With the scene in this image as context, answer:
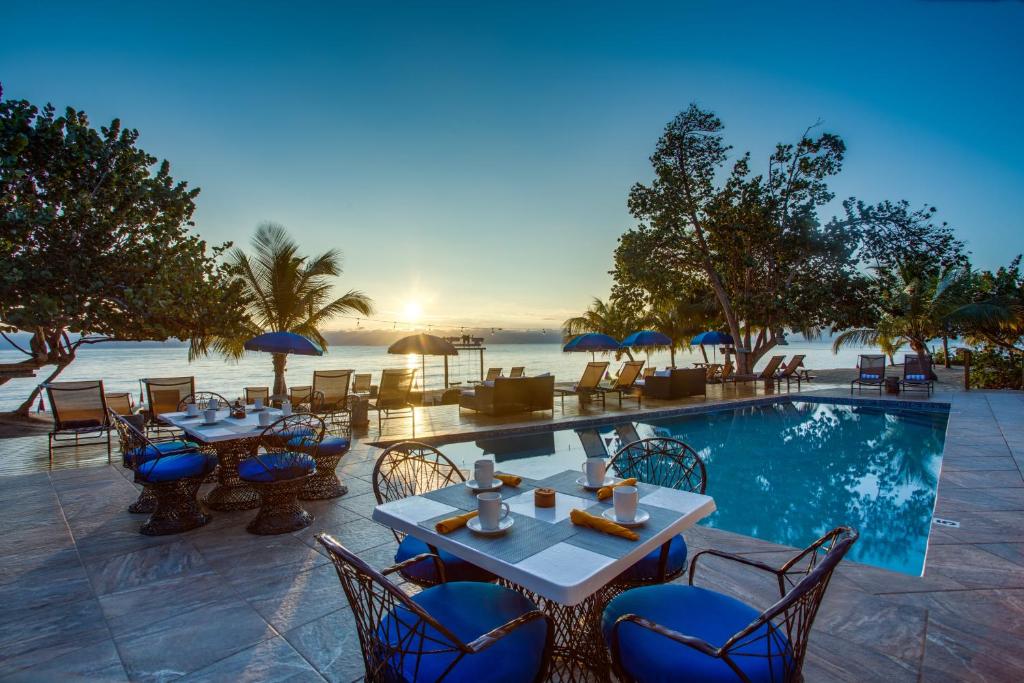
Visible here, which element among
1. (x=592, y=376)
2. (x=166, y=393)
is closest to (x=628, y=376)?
(x=592, y=376)

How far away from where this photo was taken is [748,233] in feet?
52.7

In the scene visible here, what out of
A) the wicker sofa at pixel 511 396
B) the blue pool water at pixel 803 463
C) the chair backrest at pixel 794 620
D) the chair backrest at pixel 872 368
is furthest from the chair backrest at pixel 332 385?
the chair backrest at pixel 872 368

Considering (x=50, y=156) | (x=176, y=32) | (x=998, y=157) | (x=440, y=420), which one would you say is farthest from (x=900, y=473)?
(x=998, y=157)

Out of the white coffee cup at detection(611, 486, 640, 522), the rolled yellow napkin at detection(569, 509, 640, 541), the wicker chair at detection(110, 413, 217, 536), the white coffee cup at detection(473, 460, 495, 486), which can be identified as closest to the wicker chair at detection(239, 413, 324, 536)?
the wicker chair at detection(110, 413, 217, 536)

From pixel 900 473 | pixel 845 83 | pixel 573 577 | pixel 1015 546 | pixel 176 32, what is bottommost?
pixel 900 473

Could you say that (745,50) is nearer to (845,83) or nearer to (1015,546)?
(845,83)

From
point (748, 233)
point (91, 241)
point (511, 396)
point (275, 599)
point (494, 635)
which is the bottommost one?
point (275, 599)

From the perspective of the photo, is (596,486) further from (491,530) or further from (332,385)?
(332,385)

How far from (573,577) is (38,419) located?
1386cm

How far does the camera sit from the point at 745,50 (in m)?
9.75

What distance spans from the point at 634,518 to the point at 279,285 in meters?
12.6

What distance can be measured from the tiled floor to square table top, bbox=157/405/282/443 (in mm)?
726

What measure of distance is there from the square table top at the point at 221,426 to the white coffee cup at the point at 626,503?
3540 millimetres

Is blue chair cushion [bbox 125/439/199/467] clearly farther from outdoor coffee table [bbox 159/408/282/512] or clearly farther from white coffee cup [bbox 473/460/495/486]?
white coffee cup [bbox 473/460/495/486]
